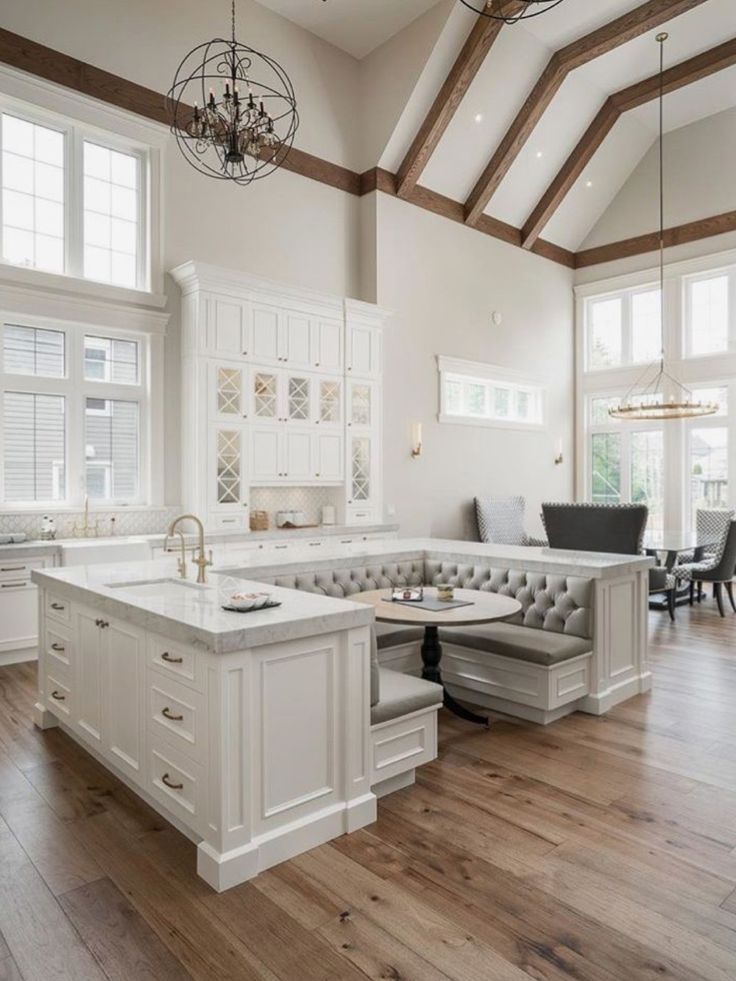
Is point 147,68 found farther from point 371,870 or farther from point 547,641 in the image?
point 371,870

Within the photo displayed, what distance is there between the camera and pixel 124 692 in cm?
289

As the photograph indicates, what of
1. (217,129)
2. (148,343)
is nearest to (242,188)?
(148,343)

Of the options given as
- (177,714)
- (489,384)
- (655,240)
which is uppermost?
(655,240)

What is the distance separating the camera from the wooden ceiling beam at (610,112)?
317 inches

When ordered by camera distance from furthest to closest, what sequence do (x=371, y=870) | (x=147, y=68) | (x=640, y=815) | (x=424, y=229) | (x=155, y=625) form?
1. (x=424, y=229)
2. (x=147, y=68)
3. (x=640, y=815)
4. (x=155, y=625)
5. (x=371, y=870)

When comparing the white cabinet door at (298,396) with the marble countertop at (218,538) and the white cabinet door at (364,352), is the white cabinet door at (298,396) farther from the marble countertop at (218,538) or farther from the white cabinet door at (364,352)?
the marble countertop at (218,538)

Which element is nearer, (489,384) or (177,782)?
(177,782)

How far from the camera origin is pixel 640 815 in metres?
2.82

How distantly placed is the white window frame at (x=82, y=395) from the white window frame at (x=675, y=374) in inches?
277

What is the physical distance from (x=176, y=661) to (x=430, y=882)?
1.17m

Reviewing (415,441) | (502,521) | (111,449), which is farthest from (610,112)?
(111,449)

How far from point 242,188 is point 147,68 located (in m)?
1.30

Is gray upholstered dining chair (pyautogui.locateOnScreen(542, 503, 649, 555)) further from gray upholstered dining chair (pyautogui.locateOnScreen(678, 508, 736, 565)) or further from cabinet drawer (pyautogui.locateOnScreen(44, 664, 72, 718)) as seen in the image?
cabinet drawer (pyautogui.locateOnScreen(44, 664, 72, 718))

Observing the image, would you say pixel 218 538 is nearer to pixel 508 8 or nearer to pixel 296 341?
pixel 296 341
